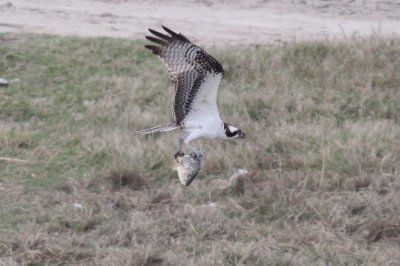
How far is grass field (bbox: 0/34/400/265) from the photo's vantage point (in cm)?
615

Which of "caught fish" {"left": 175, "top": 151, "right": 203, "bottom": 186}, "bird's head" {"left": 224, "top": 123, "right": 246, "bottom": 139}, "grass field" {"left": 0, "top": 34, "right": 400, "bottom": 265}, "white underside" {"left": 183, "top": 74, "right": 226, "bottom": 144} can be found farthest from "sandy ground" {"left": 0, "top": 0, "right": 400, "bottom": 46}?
"caught fish" {"left": 175, "top": 151, "right": 203, "bottom": 186}

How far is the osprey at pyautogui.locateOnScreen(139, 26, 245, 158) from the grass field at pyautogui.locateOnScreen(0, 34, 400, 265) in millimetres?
703

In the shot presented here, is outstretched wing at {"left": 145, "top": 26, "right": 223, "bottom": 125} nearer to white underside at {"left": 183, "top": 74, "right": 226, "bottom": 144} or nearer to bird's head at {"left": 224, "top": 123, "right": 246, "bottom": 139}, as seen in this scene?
white underside at {"left": 183, "top": 74, "right": 226, "bottom": 144}

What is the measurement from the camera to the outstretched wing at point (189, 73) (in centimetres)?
549

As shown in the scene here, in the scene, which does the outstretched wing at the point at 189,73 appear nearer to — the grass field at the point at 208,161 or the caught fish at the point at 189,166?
the caught fish at the point at 189,166

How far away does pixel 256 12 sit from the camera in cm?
1191

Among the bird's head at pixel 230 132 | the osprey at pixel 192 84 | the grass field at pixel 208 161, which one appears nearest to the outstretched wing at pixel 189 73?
the osprey at pixel 192 84

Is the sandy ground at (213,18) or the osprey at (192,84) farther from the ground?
the osprey at (192,84)

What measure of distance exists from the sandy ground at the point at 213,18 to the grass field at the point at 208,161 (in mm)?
1126

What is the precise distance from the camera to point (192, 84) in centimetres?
577

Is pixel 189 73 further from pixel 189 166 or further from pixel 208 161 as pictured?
pixel 208 161

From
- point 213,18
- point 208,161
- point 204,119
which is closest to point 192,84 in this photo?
point 204,119

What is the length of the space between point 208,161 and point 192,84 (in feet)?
5.27

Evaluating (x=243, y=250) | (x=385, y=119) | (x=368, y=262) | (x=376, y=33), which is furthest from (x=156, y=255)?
(x=376, y=33)
